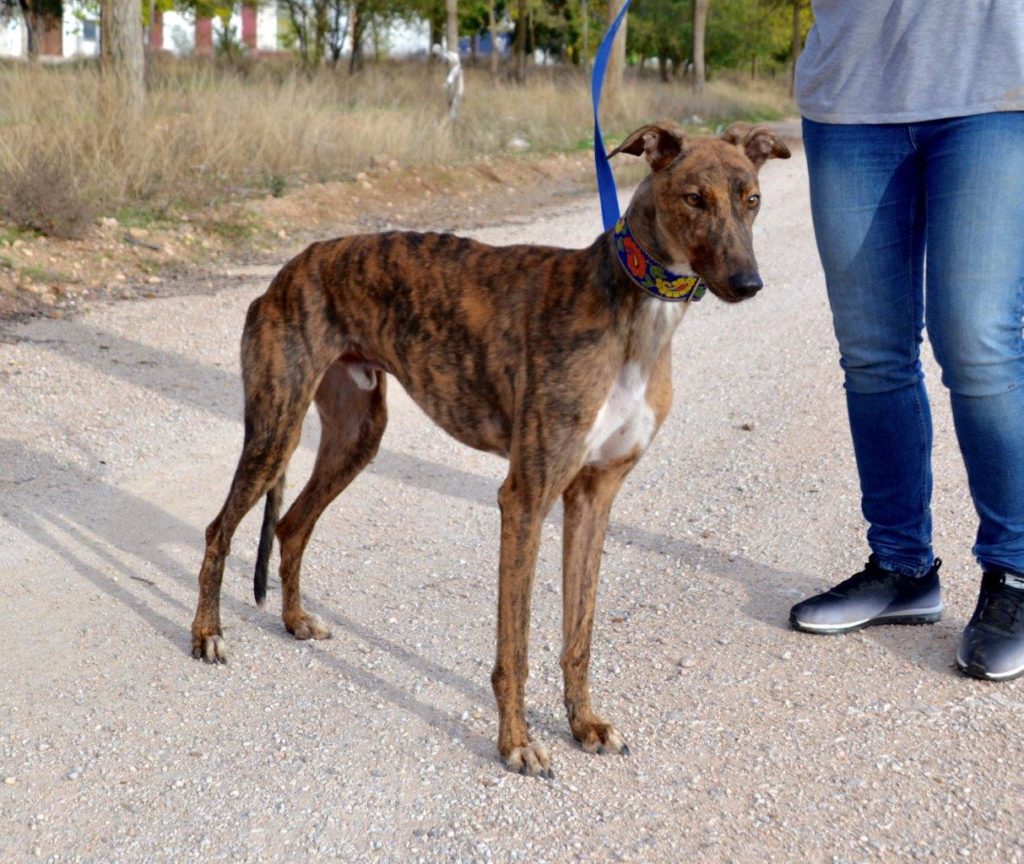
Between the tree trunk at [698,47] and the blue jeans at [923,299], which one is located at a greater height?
the tree trunk at [698,47]

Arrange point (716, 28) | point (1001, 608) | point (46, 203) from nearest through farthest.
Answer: point (1001, 608) → point (46, 203) → point (716, 28)

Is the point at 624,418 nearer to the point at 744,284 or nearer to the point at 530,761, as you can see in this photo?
the point at 744,284

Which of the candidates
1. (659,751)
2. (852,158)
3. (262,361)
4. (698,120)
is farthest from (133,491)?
(698,120)

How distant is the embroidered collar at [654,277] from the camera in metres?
3.27

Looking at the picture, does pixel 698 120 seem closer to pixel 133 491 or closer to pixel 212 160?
pixel 212 160

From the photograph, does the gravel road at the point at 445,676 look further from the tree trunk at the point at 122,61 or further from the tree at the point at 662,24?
the tree at the point at 662,24

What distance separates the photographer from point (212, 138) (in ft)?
40.7

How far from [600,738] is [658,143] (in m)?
1.61

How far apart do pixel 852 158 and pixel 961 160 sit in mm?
350

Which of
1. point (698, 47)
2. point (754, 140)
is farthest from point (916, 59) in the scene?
point (698, 47)

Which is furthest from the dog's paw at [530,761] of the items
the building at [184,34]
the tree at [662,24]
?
the tree at [662,24]

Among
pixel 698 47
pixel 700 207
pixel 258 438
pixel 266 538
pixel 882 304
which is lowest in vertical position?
pixel 266 538

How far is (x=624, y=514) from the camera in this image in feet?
17.6

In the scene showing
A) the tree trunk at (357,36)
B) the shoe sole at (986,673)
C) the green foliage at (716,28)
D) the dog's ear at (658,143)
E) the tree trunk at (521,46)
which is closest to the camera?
the dog's ear at (658,143)
